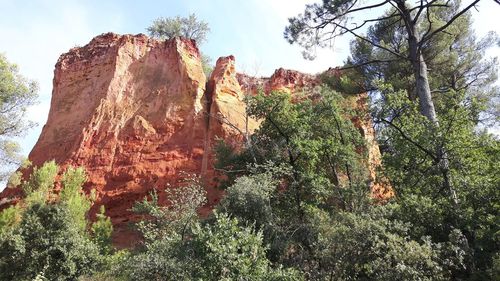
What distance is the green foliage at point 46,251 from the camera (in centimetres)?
1486

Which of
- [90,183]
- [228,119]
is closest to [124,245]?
[90,183]

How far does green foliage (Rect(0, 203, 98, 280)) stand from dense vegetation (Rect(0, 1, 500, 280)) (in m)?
0.04

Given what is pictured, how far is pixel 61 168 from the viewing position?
22.5 metres

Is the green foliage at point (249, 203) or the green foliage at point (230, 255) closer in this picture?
the green foliage at point (230, 255)

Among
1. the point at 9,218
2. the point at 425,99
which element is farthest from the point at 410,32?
the point at 9,218

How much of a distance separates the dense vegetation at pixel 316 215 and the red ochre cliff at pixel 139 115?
9.95 ft

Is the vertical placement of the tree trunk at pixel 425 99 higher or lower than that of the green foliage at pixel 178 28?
lower

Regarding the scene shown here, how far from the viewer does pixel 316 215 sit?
39.1ft

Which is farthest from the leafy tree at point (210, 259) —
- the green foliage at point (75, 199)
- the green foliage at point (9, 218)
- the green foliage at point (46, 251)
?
the green foliage at point (9, 218)

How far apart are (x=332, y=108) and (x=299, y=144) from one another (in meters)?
1.86

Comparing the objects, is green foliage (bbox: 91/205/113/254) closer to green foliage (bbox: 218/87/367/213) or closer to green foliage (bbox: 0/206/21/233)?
green foliage (bbox: 0/206/21/233)

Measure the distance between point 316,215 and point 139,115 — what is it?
14526mm

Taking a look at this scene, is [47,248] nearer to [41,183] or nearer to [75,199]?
[75,199]

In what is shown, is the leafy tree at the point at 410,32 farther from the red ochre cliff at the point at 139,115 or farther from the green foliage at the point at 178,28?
the green foliage at the point at 178,28
